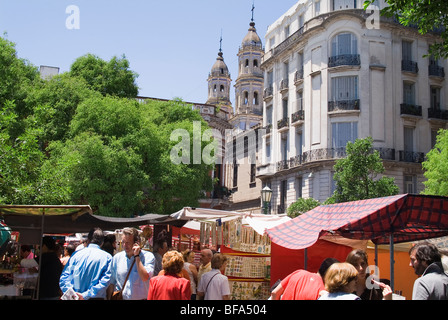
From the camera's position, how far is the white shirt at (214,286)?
7.54 meters

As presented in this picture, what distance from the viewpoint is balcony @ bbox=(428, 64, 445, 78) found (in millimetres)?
34156

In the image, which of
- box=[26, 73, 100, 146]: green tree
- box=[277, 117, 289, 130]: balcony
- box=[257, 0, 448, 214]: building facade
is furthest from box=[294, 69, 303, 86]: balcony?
box=[26, 73, 100, 146]: green tree

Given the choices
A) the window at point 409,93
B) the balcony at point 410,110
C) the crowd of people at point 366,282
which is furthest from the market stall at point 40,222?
the window at point 409,93

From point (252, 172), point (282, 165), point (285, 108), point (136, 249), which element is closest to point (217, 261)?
point (136, 249)

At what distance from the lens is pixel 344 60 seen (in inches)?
1298

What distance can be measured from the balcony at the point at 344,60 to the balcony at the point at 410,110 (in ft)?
12.9

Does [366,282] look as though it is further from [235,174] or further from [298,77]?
[235,174]

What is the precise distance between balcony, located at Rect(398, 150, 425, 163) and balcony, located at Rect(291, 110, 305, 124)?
664cm

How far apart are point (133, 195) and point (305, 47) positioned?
16.0 m

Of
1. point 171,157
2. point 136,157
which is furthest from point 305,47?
point 136,157

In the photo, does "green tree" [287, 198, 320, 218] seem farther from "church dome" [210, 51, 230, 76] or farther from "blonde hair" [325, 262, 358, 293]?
"church dome" [210, 51, 230, 76]

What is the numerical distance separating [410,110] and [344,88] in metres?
4.40

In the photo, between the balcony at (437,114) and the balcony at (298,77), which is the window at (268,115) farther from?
the balcony at (437,114)
